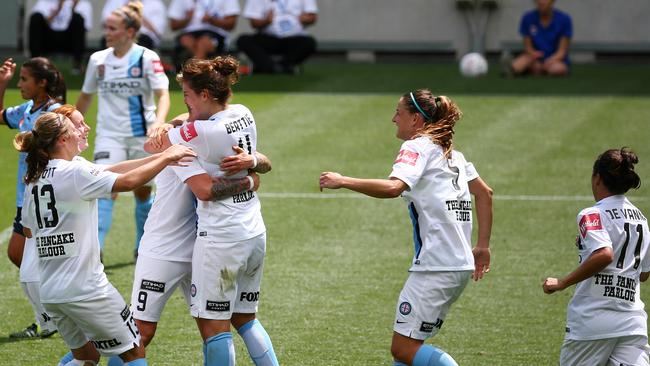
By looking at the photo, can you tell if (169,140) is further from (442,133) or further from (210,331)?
(442,133)

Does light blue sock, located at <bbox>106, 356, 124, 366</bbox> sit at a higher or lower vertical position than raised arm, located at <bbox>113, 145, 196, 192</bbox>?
lower

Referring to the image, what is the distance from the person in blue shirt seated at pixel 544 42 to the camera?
19.4m

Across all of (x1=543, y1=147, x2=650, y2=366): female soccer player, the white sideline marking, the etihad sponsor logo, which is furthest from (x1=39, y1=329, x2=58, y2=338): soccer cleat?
the white sideline marking

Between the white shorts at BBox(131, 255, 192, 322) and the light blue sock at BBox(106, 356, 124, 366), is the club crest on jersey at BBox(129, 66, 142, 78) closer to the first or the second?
the white shorts at BBox(131, 255, 192, 322)

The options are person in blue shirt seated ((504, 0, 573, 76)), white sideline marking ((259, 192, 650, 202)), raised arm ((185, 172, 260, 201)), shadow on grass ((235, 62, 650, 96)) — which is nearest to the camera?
raised arm ((185, 172, 260, 201))

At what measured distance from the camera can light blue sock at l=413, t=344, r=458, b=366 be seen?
20.3ft

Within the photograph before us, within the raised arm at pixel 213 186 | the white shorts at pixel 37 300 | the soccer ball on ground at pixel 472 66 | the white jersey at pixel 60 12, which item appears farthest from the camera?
the white jersey at pixel 60 12

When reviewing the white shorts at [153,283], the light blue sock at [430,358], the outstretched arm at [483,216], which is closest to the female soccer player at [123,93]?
the white shorts at [153,283]

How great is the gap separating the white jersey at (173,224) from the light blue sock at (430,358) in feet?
4.46

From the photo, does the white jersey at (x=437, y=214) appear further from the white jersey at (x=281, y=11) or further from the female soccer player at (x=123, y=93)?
the white jersey at (x=281, y=11)

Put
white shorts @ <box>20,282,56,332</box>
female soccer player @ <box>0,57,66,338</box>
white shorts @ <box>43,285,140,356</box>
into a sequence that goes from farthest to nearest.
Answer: female soccer player @ <box>0,57,66,338</box> → white shorts @ <box>20,282,56,332</box> → white shorts @ <box>43,285,140,356</box>

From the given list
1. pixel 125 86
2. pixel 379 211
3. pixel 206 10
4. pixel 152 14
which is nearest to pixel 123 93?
pixel 125 86

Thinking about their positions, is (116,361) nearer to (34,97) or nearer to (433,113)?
(433,113)

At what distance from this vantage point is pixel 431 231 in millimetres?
6242
